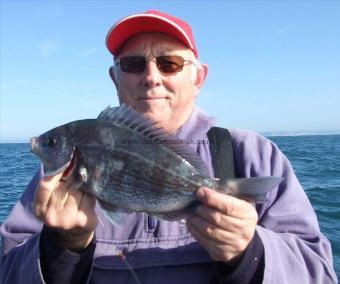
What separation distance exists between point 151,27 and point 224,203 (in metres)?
1.78

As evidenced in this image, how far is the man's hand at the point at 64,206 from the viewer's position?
8.76 feet

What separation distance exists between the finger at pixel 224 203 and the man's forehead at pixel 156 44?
1483 millimetres

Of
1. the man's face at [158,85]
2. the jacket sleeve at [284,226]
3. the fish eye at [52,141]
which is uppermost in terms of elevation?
the man's face at [158,85]

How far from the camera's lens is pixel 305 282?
2.83 meters

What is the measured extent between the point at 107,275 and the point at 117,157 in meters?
0.99

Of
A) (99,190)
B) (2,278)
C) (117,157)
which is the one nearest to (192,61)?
(117,157)

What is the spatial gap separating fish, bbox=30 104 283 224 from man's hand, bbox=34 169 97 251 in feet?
0.24

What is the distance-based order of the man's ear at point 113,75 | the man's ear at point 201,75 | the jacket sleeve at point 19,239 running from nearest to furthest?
the jacket sleeve at point 19,239, the man's ear at point 201,75, the man's ear at point 113,75

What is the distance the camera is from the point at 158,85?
332cm

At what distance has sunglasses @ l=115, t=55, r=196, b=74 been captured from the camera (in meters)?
3.34

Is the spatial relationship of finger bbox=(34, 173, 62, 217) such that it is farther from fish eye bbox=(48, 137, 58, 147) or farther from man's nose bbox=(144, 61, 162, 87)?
man's nose bbox=(144, 61, 162, 87)

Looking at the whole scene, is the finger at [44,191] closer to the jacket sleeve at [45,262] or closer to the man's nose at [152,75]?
the jacket sleeve at [45,262]

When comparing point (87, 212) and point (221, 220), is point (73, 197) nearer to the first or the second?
point (87, 212)

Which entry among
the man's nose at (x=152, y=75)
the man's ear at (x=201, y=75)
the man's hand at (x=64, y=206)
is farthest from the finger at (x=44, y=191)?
the man's ear at (x=201, y=75)
